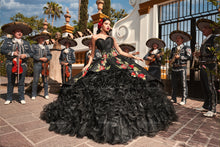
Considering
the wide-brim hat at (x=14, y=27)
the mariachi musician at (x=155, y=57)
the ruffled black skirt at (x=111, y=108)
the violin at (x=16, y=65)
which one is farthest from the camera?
the mariachi musician at (x=155, y=57)

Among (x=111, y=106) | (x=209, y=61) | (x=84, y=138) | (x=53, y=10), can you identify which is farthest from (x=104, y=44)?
(x=53, y=10)

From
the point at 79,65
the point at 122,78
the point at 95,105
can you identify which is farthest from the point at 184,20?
the point at 79,65

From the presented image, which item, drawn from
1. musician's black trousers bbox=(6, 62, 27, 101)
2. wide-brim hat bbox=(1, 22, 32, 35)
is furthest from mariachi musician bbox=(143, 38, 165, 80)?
musician's black trousers bbox=(6, 62, 27, 101)

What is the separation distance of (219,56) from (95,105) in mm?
2549

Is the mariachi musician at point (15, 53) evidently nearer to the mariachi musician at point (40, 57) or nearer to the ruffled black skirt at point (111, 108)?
the mariachi musician at point (40, 57)

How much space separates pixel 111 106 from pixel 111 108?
4 cm

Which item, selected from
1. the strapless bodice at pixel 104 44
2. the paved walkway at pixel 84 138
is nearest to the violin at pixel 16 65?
the paved walkway at pixel 84 138

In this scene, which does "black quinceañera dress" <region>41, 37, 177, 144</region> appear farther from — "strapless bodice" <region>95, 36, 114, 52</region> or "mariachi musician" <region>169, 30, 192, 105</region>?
"mariachi musician" <region>169, 30, 192, 105</region>

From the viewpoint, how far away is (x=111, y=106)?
7.75 ft

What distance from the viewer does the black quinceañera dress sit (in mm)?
2273

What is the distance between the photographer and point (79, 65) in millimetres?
12188

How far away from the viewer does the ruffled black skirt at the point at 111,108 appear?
7.40 ft

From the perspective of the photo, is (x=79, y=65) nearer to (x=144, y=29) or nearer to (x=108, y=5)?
(x=144, y=29)

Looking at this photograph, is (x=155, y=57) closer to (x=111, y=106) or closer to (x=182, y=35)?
(x=182, y=35)
